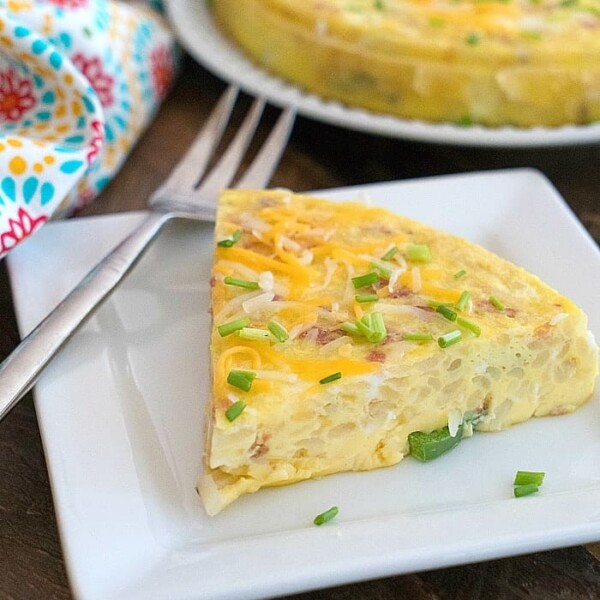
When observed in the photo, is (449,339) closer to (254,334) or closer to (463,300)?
(463,300)

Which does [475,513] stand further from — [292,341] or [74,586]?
[74,586]

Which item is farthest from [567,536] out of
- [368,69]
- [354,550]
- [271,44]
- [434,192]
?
[271,44]

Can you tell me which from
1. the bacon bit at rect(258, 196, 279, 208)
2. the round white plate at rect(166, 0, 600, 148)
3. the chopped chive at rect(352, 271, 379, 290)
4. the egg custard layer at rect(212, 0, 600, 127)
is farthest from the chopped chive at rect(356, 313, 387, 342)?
the egg custard layer at rect(212, 0, 600, 127)

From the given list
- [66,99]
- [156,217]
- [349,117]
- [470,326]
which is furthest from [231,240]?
[349,117]

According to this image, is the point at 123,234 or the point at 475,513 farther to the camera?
the point at 123,234

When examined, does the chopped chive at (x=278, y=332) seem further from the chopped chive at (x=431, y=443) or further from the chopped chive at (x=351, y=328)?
the chopped chive at (x=431, y=443)

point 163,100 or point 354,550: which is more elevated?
point 354,550
